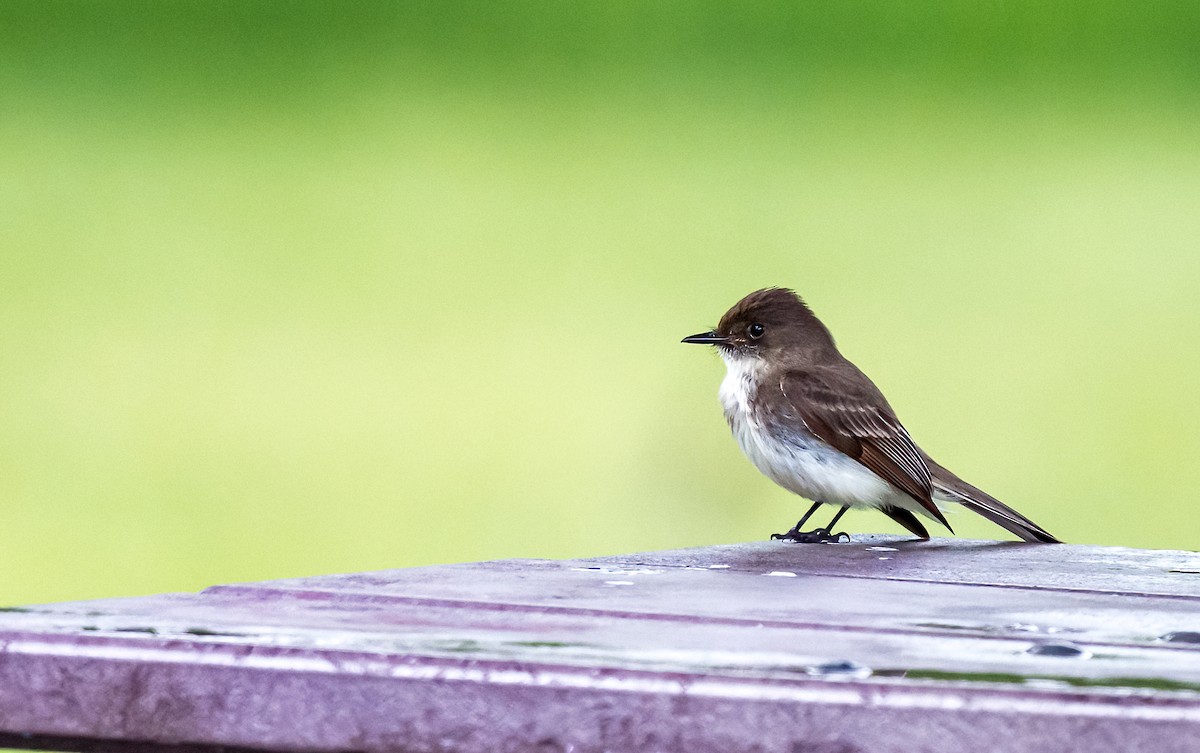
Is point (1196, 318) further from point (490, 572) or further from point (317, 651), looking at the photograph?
point (317, 651)

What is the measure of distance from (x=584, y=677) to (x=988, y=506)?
250cm

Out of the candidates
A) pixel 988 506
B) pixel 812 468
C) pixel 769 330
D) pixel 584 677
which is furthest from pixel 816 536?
pixel 584 677

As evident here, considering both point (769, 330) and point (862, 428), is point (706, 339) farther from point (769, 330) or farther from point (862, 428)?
point (862, 428)

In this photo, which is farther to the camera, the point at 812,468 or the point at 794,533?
the point at 812,468

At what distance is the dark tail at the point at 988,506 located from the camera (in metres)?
3.33

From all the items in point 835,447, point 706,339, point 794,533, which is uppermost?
point 706,339

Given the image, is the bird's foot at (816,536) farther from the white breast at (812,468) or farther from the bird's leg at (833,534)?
the white breast at (812,468)

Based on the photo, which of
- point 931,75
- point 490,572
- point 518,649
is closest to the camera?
point 518,649

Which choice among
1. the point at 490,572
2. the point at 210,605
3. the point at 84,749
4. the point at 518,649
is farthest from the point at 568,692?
the point at 490,572

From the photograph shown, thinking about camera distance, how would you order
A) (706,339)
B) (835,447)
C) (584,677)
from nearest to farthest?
(584,677)
(835,447)
(706,339)

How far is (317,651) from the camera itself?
1199 millimetres

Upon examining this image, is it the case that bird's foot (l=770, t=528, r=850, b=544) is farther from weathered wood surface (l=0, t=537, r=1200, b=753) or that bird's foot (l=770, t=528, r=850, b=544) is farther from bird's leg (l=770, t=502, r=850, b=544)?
weathered wood surface (l=0, t=537, r=1200, b=753)

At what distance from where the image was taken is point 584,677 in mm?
1139

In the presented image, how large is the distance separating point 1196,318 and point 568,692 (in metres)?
3.66
